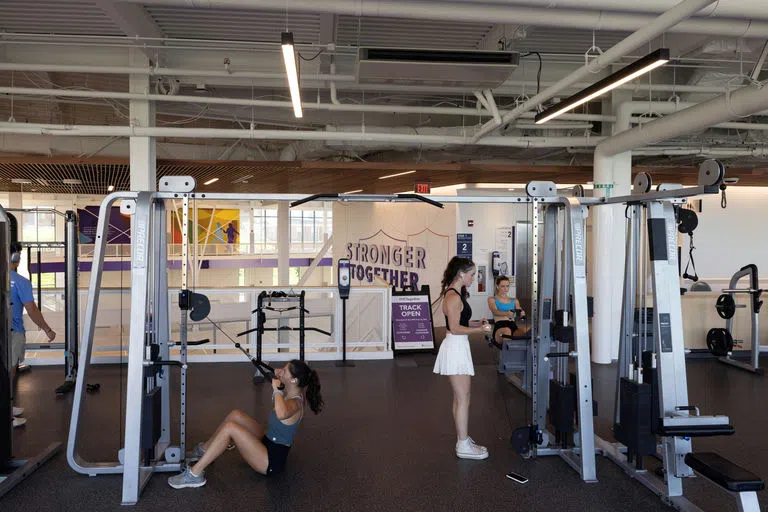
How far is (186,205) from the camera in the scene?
4.21 meters

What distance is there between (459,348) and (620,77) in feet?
8.18

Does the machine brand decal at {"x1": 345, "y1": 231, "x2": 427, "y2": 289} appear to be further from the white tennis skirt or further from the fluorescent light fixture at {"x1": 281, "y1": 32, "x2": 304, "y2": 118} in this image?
the white tennis skirt

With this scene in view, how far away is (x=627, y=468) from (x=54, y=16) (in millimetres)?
6622

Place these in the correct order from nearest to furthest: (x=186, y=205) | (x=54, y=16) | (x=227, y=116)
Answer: (x=186, y=205) < (x=54, y=16) < (x=227, y=116)

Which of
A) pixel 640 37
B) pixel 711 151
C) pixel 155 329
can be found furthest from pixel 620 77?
pixel 711 151

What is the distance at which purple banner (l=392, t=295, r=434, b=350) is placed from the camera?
8.89 metres

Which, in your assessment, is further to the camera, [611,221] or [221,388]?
[611,221]

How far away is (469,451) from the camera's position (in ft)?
15.6

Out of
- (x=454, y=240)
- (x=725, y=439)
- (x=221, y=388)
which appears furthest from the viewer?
(x=454, y=240)

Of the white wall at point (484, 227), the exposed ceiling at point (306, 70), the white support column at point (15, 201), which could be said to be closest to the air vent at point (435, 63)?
the exposed ceiling at point (306, 70)

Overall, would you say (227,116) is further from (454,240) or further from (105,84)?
(454,240)

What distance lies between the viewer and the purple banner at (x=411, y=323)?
8.89 m

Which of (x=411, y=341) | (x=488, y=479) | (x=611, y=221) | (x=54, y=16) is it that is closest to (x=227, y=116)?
(x=54, y=16)

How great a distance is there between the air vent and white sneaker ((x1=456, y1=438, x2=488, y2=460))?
3.19m
